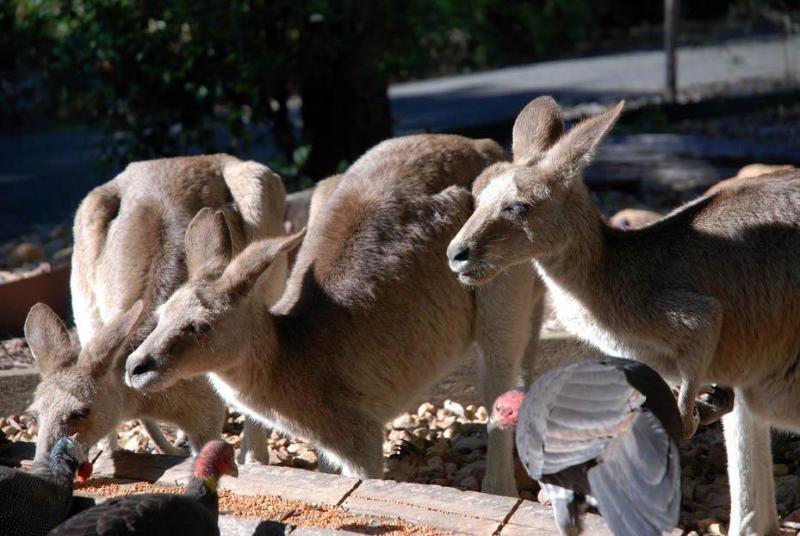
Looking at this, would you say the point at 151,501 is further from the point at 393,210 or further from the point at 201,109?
the point at 201,109

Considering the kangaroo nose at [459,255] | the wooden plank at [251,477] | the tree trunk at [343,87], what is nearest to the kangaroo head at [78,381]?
the wooden plank at [251,477]

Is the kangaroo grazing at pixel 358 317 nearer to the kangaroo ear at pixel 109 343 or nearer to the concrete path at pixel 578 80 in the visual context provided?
the kangaroo ear at pixel 109 343

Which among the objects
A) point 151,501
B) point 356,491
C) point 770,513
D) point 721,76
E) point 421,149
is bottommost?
point 721,76

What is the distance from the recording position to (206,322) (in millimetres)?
5082

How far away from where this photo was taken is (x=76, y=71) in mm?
10773

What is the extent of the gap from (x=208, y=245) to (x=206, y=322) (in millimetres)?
526

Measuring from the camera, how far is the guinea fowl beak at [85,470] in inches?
195

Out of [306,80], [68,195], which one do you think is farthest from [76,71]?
[68,195]

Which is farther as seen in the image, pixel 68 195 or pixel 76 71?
pixel 68 195

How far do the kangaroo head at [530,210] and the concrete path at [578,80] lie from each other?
32.7 ft

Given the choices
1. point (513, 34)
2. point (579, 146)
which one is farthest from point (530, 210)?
point (513, 34)

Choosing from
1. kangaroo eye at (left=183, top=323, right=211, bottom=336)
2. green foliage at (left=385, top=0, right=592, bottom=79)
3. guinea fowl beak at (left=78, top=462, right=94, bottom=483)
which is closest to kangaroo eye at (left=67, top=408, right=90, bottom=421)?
guinea fowl beak at (left=78, top=462, right=94, bottom=483)

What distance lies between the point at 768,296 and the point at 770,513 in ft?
3.62

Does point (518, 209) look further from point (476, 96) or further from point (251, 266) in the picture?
point (476, 96)
